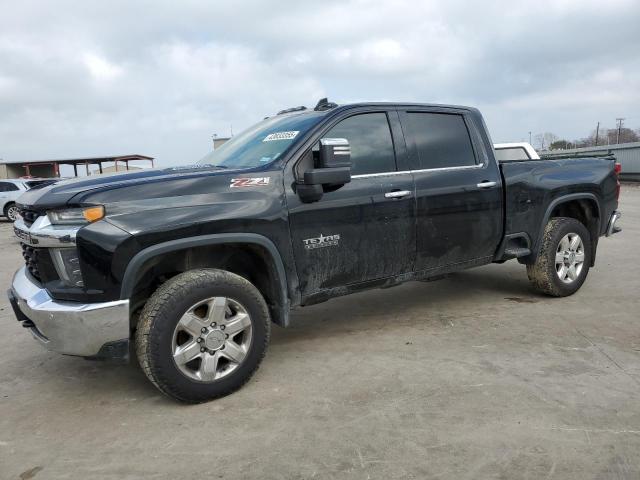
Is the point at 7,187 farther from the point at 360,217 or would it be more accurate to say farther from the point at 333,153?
the point at 333,153

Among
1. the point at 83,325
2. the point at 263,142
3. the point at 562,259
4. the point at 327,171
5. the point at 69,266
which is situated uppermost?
the point at 263,142

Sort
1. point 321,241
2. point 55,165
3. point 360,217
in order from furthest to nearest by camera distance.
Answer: point 55,165, point 360,217, point 321,241

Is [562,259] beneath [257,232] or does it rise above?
beneath

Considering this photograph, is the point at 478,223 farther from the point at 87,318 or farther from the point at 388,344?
the point at 87,318

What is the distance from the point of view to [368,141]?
3.95 meters

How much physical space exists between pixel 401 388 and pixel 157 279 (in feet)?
5.87

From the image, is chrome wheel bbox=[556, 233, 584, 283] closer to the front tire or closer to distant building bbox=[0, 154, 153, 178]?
the front tire

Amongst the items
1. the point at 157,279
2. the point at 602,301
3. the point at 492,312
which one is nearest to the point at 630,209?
the point at 602,301

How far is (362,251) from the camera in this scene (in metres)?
3.81

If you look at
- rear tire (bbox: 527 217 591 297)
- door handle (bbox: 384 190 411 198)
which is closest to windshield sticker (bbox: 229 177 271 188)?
door handle (bbox: 384 190 411 198)

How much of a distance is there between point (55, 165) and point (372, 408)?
42.7m

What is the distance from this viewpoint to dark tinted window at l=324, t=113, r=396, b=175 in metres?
3.84

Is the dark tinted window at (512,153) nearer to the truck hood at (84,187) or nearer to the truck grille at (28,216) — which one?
the truck hood at (84,187)

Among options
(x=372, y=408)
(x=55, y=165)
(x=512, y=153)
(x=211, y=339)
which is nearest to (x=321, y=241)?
(x=211, y=339)
